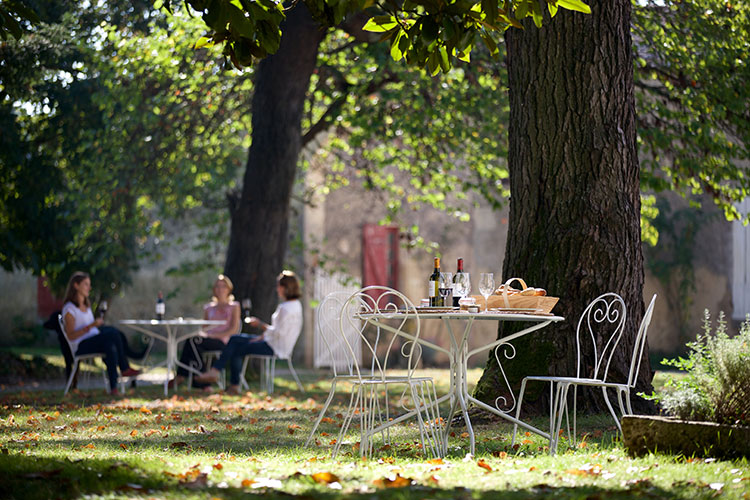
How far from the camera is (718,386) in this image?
5000 millimetres

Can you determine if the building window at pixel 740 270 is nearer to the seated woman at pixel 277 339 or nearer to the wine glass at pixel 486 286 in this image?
the seated woman at pixel 277 339

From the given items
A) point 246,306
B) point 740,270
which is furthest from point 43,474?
point 740,270

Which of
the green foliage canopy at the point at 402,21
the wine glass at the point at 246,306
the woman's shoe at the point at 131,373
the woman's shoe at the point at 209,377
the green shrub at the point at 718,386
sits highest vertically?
the green foliage canopy at the point at 402,21

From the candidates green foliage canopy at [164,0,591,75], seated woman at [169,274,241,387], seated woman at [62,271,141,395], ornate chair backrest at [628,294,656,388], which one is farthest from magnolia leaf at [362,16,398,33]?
seated woman at [169,274,241,387]

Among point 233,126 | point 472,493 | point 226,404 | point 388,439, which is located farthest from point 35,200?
point 472,493

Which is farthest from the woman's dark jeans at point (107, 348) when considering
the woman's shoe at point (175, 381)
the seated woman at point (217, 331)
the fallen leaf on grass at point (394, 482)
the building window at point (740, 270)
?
the building window at point (740, 270)

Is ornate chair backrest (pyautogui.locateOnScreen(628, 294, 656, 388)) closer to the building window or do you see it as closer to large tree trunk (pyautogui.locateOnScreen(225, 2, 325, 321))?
large tree trunk (pyautogui.locateOnScreen(225, 2, 325, 321))

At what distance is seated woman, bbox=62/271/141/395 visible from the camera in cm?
1027

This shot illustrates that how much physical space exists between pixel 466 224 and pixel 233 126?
17.3ft

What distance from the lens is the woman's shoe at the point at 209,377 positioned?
10.9m

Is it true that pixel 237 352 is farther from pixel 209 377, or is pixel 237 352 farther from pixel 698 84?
pixel 698 84

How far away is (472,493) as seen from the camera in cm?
360

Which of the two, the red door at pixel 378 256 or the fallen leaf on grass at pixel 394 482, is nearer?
the fallen leaf on grass at pixel 394 482

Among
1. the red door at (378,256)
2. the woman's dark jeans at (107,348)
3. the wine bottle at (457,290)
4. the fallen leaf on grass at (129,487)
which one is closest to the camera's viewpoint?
the fallen leaf on grass at (129,487)
